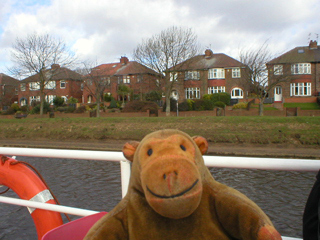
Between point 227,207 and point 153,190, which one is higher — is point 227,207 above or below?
below

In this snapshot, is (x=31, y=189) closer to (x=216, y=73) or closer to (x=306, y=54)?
(x=216, y=73)

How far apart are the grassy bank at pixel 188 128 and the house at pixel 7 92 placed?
32.7 metres

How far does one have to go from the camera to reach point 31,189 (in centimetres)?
279

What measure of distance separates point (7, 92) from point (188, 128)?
165 ft

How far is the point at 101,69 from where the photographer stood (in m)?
37.5

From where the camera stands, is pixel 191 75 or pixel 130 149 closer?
pixel 130 149

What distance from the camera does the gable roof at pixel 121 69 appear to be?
3223 cm

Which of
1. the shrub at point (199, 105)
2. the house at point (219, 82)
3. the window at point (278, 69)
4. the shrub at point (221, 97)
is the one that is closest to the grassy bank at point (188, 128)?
the window at point (278, 69)

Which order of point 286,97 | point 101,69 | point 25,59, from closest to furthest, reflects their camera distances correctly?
1. point 25,59
2. point 101,69
3. point 286,97

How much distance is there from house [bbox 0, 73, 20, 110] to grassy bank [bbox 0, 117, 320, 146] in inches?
1286

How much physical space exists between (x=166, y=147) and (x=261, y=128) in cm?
1600

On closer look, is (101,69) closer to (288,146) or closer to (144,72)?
(144,72)

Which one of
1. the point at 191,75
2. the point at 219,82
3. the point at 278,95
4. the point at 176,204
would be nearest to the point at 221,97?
the point at 219,82

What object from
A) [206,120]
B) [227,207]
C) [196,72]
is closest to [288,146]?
[206,120]
